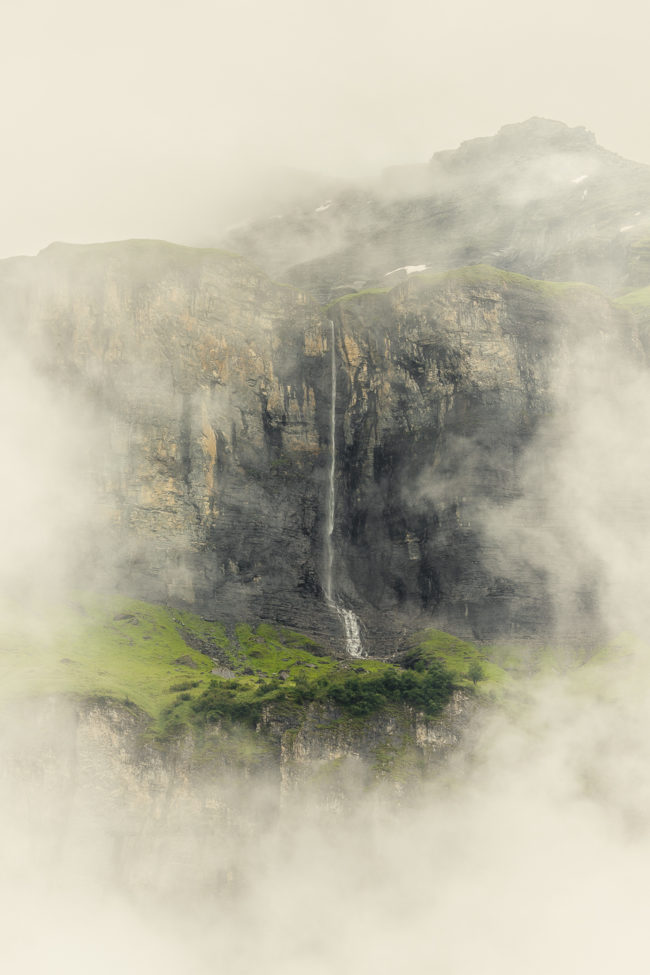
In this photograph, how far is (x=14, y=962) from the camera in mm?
82562

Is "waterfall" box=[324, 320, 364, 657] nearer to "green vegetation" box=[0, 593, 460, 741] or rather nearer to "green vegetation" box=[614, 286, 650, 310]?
"green vegetation" box=[0, 593, 460, 741]

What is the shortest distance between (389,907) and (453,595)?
5109 centimetres

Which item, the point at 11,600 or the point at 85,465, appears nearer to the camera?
the point at 11,600

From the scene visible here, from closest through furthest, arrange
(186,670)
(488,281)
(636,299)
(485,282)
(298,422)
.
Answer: (186,670) → (485,282) → (488,281) → (298,422) → (636,299)

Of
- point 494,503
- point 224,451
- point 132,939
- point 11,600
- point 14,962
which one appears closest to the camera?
point 14,962

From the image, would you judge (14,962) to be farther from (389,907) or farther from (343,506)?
(343,506)

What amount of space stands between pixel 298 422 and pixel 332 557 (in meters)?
22.9

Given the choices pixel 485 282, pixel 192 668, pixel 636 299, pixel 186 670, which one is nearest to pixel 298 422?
pixel 485 282

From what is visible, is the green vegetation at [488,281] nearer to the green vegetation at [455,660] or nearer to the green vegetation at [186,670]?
the green vegetation at [455,660]

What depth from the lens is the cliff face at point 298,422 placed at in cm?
13788

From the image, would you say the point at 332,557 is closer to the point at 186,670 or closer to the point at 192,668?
the point at 192,668

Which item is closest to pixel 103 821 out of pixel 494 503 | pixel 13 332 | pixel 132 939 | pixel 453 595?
pixel 132 939

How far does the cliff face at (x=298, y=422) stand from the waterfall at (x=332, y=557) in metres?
0.67

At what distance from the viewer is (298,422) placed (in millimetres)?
155125
